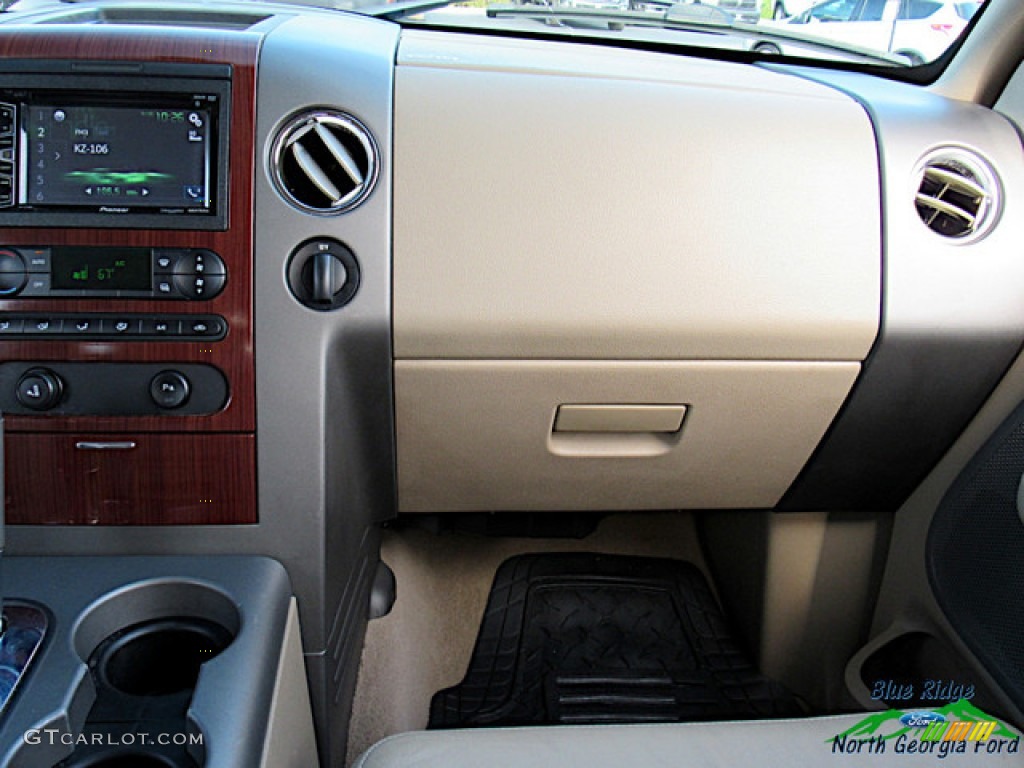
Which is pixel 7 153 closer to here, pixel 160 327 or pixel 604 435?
pixel 160 327

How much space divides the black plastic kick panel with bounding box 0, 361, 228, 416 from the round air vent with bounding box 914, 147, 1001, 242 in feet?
3.01

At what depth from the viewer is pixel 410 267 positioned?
3.29 ft

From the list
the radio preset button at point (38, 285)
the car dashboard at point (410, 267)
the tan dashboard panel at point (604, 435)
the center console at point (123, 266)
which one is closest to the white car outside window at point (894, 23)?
the car dashboard at point (410, 267)

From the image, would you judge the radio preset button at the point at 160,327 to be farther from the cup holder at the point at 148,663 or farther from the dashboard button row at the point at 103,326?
the cup holder at the point at 148,663

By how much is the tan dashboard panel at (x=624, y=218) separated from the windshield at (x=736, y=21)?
27 centimetres

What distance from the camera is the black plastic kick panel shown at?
96cm

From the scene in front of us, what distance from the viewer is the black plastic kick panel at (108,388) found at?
96cm

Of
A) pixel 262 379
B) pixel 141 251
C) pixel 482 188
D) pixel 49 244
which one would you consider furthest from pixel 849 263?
pixel 49 244

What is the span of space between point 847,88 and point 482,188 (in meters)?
0.57

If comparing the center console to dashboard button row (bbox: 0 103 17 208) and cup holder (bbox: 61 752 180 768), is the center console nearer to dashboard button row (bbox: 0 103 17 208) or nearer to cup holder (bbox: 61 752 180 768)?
dashboard button row (bbox: 0 103 17 208)

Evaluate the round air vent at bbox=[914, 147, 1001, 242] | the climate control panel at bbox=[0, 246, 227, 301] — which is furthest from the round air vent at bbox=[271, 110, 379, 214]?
the round air vent at bbox=[914, 147, 1001, 242]

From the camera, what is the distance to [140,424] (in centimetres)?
98

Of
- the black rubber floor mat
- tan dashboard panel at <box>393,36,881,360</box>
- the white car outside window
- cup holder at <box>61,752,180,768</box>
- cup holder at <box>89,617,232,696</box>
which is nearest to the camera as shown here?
cup holder at <box>61,752,180,768</box>

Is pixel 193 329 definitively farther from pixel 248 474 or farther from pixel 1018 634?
pixel 1018 634
